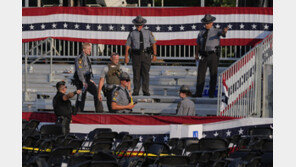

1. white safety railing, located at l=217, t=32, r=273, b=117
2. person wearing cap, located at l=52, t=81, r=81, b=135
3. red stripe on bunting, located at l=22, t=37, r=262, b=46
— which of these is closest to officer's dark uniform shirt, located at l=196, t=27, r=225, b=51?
white safety railing, located at l=217, t=32, r=273, b=117

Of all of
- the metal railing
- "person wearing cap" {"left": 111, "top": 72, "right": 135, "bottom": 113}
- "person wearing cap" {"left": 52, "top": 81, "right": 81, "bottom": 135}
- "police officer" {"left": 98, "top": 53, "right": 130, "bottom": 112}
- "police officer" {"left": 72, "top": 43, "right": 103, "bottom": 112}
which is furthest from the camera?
the metal railing

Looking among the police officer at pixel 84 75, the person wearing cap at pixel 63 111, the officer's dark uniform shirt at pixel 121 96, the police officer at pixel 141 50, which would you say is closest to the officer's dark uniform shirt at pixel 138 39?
the police officer at pixel 141 50

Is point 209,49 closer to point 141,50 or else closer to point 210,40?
point 210,40

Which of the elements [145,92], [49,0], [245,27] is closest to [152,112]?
[145,92]

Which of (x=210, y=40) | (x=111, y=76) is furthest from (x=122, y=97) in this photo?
(x=210, y=40)

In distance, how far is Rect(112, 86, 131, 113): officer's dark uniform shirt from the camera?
1485 cm

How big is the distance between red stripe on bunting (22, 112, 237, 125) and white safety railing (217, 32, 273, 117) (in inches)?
30.0

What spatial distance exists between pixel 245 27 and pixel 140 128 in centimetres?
518

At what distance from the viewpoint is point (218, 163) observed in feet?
30.1

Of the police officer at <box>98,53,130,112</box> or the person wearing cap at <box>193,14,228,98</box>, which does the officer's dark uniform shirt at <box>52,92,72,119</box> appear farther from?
the person wearing cap at <box>193,14,228,98</box>

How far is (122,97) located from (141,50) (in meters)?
2.47

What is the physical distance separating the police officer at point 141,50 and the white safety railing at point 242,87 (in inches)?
84.9

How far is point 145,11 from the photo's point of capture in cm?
1958

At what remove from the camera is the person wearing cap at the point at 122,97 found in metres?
14.8
